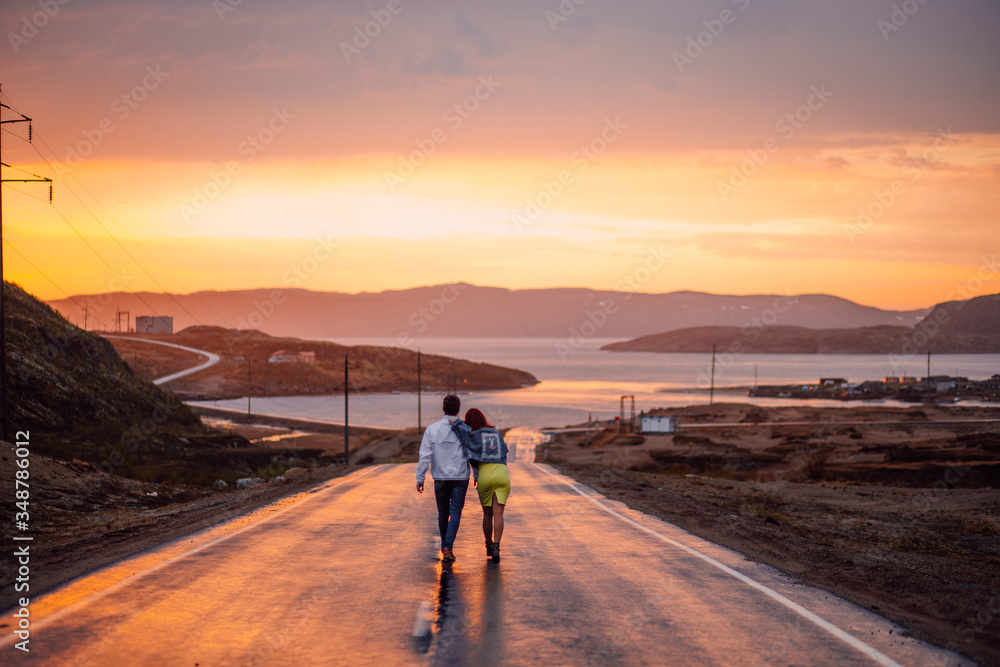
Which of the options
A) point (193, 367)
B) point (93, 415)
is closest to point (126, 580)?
point (93, 415)

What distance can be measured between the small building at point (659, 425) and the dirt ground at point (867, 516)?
734 inches

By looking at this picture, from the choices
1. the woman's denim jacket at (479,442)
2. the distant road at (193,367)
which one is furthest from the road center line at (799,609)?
the distant road at (193,367)

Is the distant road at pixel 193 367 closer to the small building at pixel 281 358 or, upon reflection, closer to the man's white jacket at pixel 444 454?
the small building at pixel 281 358

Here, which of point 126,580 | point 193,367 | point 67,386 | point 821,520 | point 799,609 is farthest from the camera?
point 193,367

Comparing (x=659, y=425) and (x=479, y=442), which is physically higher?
(x=479, y=442)

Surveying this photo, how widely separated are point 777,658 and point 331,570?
219 inches

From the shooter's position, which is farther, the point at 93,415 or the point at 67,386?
the point at 93,415

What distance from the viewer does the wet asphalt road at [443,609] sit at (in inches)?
246

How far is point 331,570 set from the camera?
963cm

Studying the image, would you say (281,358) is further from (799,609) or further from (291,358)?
(799,609)

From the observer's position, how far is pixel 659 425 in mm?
78125

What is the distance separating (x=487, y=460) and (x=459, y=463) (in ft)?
1.23

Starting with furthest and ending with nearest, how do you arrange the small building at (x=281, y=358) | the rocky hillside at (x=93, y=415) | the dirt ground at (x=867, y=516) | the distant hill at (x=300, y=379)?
the small building at (x=281, y=358) < the distant hill at (x=300, y=379) < the rocky hillside at (x=93, y=415) < the dirt ground at (x=867, y=516)

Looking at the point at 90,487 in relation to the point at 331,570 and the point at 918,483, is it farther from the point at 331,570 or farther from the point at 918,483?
the point at 918,483
